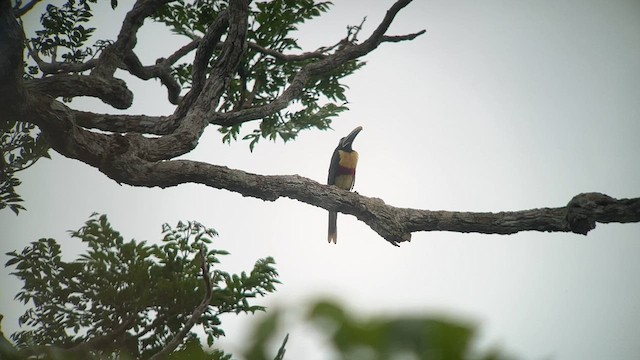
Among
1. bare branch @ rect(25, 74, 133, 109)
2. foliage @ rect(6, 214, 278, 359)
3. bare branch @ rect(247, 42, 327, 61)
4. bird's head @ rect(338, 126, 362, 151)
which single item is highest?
bare branch @ rect(247, 42, 327, 61)

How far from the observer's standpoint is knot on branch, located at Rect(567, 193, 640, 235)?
331 cm

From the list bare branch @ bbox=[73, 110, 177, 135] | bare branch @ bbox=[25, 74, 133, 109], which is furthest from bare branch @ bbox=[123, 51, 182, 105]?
bare branch @ bbox=[73, 110, 177, 135]

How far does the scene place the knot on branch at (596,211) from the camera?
3.31m

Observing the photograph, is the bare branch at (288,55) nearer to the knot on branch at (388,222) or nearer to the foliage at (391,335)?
the knot on branch at (388,222)

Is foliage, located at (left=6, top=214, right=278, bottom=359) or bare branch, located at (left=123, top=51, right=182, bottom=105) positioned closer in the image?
foliage, located at (left=6, top=214, right=278, bottom=359)

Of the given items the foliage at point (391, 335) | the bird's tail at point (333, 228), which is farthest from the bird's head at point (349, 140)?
the foliage at point (391, 335)

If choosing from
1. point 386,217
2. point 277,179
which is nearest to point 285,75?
point 277,179

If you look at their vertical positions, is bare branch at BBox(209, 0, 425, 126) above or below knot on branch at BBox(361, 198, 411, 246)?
above

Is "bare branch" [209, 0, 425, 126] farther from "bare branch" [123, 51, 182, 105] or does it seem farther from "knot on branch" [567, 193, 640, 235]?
"knot on branch" [567, 193, 640, 235]

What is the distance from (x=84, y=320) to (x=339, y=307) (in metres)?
3.89

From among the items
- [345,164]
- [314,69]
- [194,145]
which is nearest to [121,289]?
[194,145]

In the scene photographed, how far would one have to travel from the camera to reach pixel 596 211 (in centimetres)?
339

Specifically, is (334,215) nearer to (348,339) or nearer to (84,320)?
(84,320)

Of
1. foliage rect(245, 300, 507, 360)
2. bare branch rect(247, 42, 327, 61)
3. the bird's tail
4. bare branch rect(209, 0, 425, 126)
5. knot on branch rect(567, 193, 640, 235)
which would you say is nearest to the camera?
foliage rect(245, 300, 507, 360)
